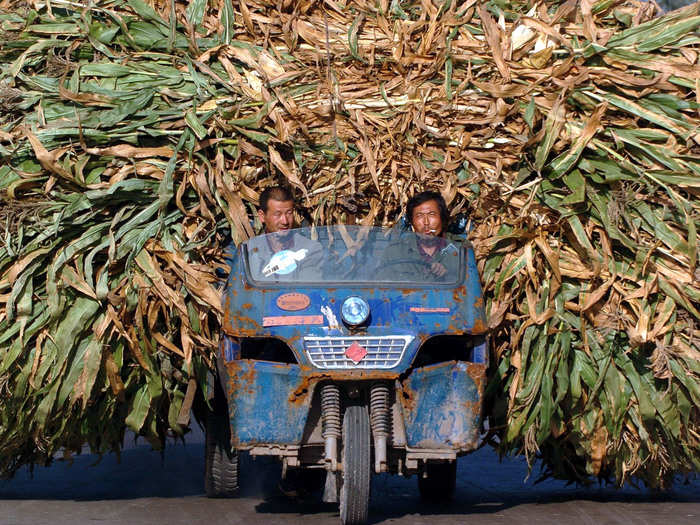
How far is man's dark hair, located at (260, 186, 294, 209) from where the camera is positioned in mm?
6922

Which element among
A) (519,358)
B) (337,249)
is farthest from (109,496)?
(519,358)

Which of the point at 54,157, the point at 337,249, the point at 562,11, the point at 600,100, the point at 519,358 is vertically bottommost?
the point at 519,358

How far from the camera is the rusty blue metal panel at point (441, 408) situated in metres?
6.06

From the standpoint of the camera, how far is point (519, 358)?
6680 mm

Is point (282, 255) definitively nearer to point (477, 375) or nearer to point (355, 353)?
point (355, 353)

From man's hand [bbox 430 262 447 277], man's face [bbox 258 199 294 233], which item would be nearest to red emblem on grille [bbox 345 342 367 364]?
man's hand [bbox 430 262 447 277]

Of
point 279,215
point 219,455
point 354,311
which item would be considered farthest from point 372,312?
point 219,455

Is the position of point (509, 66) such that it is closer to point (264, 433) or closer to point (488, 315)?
point (488, 315)

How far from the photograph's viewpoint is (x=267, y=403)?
607 cm

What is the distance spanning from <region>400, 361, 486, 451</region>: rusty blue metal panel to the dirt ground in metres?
0.60

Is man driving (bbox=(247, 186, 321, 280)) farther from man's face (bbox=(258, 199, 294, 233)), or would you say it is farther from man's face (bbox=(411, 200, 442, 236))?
man's face (bbox=(411, 200, 442, 236))

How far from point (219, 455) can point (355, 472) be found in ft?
5.15

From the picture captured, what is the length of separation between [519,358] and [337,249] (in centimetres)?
122

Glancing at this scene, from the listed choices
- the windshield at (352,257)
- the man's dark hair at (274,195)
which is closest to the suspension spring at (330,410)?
the windshield at (352,257)
